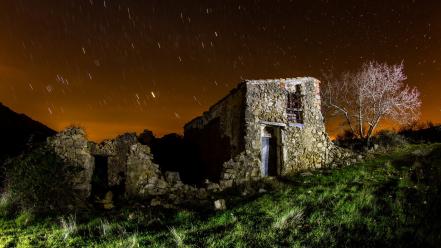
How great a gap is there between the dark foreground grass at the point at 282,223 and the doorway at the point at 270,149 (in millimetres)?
7325

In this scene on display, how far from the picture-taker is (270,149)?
20984 millimetres

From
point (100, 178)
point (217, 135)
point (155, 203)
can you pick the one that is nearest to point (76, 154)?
point (100, 178)

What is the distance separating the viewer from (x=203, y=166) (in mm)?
25812

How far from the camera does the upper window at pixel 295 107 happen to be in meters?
21.3

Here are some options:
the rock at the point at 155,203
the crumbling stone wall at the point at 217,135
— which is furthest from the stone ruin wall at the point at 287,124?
the rock at the point at 155,203

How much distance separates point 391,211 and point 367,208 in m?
0.64

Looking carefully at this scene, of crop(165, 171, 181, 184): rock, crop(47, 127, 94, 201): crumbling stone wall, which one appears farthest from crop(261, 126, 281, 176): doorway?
crop(47, 127, 94, 201): crumbling stone wall

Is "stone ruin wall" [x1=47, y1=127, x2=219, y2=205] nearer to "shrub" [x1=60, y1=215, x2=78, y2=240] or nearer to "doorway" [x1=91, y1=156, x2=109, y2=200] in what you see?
"doorway" [x1=91, y1=156, x2=109, y2=200]

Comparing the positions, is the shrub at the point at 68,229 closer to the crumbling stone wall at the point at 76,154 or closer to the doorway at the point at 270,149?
the crumbling stone wall at the point at 76,154

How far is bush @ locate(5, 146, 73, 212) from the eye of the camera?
42.5 feet

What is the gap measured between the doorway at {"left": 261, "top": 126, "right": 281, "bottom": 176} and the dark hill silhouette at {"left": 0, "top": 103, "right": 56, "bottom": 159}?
13.9 meters

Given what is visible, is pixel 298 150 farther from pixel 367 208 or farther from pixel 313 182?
pixel 367 208

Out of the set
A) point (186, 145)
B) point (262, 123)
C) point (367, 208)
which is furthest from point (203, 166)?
point (367, 208)

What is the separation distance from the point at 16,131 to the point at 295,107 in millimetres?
21472
